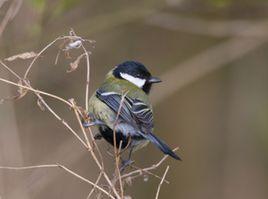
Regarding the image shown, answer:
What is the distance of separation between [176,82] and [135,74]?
2.56 meters

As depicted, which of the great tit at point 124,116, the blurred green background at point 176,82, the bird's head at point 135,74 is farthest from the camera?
the blurred green background at point 176,82

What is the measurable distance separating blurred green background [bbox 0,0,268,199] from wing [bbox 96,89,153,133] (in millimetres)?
1228

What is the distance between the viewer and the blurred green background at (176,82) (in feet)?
19.3

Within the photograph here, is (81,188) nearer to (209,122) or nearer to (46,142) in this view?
(46,142)

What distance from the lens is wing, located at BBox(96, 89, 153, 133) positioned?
11.4ft

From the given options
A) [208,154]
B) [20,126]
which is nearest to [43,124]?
[20,126]

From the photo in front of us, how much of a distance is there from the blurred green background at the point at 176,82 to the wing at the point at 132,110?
1.23 metres

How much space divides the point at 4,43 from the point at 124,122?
6.49ft

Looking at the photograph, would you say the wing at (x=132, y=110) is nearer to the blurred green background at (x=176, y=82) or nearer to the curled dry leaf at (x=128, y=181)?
the curled dry leaf at (x=128, y=181)

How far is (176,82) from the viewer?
6641 mm

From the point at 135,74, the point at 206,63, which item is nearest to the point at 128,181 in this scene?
the point at 135,74

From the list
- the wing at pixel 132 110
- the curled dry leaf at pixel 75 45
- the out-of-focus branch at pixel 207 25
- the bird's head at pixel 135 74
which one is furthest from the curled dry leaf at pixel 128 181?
the out-of-focus branch at pixel 207 25

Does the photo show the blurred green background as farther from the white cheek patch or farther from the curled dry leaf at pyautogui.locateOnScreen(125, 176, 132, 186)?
the curled dry leaf at pyautogui.locateOnScreen(125, 176, 132, 186)

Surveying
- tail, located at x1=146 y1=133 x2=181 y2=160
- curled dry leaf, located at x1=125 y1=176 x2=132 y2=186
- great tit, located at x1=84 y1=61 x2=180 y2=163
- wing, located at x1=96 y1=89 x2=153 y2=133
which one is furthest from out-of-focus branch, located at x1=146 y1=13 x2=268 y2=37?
curled dry leaf, located at x1=125 y1=176 x2=132 y2=186
